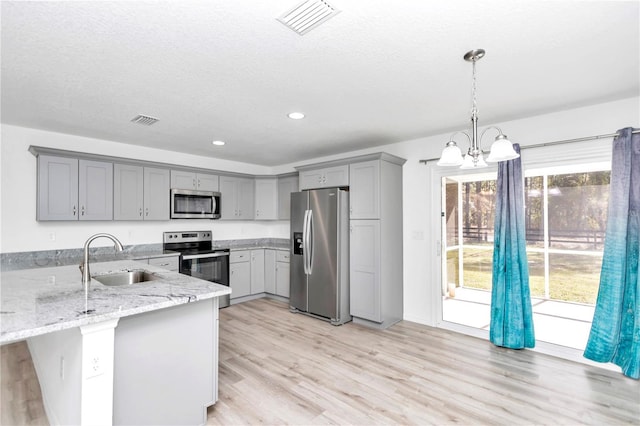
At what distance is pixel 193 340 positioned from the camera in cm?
208

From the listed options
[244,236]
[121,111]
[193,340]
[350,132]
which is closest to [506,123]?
[350,132]

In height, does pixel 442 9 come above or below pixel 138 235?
above

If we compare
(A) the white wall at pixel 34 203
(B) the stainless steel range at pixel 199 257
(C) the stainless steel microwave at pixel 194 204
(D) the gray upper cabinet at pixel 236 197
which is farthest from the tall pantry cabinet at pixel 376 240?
(A) the white wall at pixel 34 203

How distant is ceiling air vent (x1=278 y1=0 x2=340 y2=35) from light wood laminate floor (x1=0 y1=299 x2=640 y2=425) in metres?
2.58

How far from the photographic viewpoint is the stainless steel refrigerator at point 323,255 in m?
4.15

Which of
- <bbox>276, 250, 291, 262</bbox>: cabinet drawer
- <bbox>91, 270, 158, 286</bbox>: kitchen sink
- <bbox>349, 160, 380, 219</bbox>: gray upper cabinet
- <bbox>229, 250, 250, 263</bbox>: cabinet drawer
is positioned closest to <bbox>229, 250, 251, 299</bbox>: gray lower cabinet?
<bbox>229, 250, 250, 263</bbox>: cabinet drawer

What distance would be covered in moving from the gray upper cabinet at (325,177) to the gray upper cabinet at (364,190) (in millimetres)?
118

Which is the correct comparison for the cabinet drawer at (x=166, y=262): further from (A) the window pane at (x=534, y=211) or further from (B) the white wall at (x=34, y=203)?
(A) the window pane at (x=534, y=211)

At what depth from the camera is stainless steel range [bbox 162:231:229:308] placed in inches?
176

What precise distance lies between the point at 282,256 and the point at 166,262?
1.84 metres

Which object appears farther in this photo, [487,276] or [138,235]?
[138,235]

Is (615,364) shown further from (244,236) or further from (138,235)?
(138,235)

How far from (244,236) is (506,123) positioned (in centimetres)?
456

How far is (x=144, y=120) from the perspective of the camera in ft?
11.0
